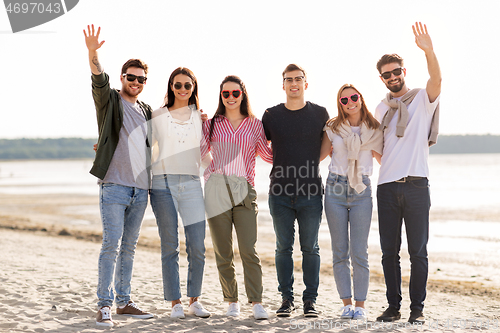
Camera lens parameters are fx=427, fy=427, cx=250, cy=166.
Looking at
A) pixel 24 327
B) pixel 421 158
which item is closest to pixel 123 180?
pixel 24 327

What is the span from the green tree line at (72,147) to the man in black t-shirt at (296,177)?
108220 millimetres

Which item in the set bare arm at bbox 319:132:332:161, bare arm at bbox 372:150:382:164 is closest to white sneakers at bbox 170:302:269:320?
bare arm at bbox 319:132:332:161

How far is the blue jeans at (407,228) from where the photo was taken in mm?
4176

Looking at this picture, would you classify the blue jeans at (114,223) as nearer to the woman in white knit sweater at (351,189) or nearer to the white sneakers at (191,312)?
the white sneakers at (191,312)

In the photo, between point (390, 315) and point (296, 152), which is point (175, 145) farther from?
point (390, 315)

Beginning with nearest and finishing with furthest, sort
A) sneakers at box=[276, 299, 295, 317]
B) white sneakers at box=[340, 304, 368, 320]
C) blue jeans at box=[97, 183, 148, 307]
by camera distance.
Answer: blue jeans at box=[97, 183, 148, 307] → white sneakers at box=[340, 304, 368, 320] → sneakers at box=[276, 299, 295, 317]

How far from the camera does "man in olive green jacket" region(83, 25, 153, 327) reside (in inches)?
160

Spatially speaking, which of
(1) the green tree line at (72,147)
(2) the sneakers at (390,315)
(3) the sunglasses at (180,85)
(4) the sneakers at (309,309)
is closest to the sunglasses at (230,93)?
(3) the sunglasses at (180,85)

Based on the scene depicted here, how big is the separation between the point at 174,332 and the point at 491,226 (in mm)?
12235

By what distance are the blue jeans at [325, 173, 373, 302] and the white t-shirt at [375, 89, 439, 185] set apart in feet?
0.99

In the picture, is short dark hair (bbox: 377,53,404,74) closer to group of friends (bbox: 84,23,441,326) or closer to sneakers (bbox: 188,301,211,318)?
group of friends (bbox: 84,23,441,326)

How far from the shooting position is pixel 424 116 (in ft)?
14.0

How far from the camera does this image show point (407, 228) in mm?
4266
